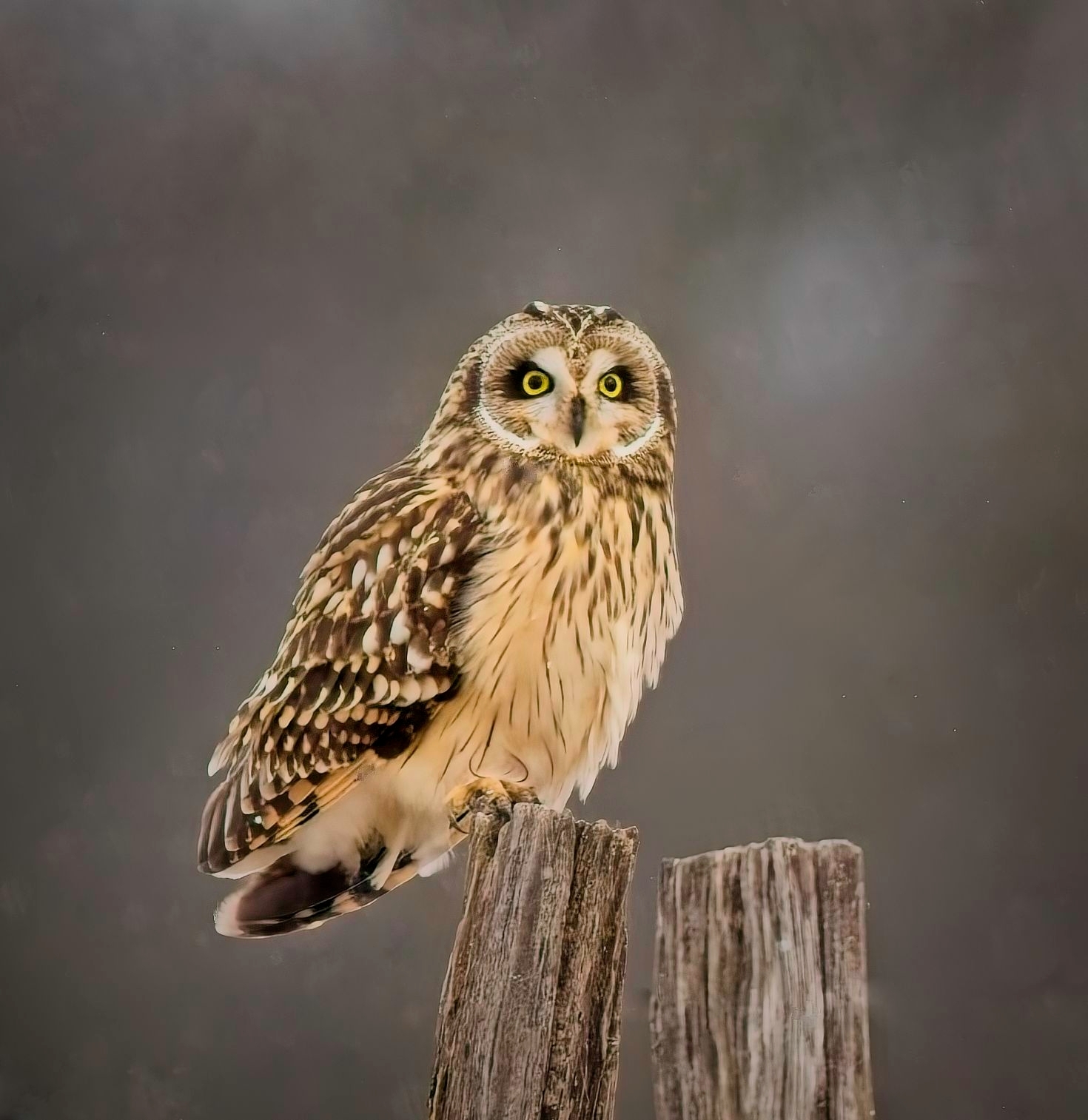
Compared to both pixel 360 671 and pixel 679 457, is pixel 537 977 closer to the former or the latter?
pixel 360 671

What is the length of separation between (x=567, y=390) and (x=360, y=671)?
0.49 meters

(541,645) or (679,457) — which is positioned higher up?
(679,457)

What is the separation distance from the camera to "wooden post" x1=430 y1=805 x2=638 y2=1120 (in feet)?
3.53

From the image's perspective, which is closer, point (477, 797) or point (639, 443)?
point (477, 797)

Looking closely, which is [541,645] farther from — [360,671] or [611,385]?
[611,385]

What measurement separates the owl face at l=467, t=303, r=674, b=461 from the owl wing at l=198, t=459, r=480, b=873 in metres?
0.14

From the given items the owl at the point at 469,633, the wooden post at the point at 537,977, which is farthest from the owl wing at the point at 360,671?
→ the wooden post at the point at 537,977

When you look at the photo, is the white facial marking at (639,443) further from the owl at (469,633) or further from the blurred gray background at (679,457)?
the blurred gray background at (679,457)

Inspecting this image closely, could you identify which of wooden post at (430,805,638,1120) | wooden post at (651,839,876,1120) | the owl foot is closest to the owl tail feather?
the owl foot

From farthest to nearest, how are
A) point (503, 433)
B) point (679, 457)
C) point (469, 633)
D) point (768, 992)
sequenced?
point (679, 457)
point (503, 433)
point (469, 633)
point (768, 992)

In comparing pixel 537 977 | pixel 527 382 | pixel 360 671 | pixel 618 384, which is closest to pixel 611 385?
pixel 618 384

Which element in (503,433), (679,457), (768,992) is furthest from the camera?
(679,457)

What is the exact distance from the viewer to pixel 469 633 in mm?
1521

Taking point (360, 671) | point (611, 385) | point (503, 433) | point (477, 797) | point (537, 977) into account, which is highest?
point (611, 385)
